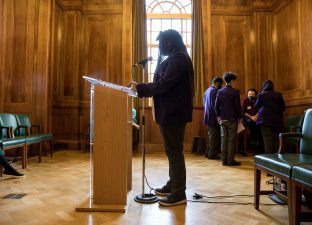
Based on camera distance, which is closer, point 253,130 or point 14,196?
point 14,196

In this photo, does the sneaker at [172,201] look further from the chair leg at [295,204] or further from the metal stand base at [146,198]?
the chair leg at [295,204]

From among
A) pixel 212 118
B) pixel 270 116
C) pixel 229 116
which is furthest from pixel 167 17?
pixel 270 116

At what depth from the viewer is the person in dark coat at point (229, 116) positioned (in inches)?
157

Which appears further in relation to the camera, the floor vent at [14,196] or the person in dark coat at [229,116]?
the person in dark coat at [229,116]

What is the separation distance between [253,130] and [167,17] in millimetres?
3361

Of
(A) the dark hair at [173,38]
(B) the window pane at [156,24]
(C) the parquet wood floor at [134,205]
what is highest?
(B) the window pane at [156,24]

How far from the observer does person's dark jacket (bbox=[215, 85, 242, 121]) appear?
397 cm

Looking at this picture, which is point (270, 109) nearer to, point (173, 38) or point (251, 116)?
point (251, 116)

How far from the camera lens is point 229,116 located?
3967mm

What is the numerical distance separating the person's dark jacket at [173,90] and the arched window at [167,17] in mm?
4618

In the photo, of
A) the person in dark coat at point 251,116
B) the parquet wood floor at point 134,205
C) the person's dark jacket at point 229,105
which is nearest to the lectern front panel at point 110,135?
the parquet wood floor at point 134,205

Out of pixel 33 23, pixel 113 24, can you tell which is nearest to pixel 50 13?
pixel 33 23

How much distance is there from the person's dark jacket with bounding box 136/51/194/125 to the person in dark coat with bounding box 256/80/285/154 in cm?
213

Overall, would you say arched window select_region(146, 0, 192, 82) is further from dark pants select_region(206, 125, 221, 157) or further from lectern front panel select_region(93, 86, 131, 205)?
lectern front panel select_region(93, 86, 131, 205)
